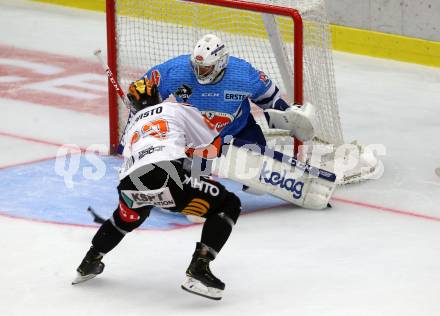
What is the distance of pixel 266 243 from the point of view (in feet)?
21.3

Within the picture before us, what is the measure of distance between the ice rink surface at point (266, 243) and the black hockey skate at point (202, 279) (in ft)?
0.35

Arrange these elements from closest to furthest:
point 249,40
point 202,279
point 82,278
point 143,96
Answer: point 202,279
point 143,96
point 82,278
point 249,40

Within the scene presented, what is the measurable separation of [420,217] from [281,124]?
93 centimetres

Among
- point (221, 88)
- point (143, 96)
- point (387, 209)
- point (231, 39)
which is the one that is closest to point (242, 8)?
point (221, 88)

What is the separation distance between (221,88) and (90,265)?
1.72 meters

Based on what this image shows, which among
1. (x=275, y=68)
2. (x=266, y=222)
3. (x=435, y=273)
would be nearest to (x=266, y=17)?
(x=275, y=68)

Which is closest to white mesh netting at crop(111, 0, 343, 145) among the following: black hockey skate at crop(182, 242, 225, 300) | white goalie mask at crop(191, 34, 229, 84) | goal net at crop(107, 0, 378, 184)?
goal net at crop(107, 0, 378, 184)

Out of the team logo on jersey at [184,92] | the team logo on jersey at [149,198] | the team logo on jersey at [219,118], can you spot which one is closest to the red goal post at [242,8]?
the team logo on jersey at [219,118]

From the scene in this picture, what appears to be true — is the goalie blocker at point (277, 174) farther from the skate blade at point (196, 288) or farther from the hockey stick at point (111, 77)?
the skate blade at point (196, 288)

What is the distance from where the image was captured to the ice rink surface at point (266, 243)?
5637mm

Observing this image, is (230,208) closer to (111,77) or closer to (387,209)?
(387,209)

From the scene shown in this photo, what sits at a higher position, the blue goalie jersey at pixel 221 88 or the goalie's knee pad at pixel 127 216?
the blue goalie jersey at pixel 221 88

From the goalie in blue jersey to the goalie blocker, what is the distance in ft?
0.59

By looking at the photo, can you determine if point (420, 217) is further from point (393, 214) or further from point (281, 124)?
point (281, 124)
